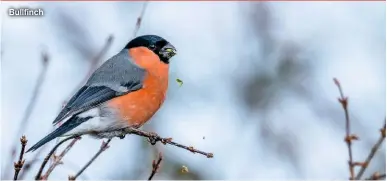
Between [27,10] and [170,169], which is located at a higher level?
[27,10]

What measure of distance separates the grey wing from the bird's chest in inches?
1.2

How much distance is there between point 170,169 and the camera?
5145 mm

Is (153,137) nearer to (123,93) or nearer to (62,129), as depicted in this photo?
(62,129)

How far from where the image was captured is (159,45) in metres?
3.54

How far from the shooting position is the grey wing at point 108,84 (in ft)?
10.8

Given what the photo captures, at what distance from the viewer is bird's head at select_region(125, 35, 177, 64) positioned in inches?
139

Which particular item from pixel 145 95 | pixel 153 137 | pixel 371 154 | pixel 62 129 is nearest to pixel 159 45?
pixel 145 95

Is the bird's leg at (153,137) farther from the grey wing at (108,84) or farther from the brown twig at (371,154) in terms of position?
the brown twig at (371,154)

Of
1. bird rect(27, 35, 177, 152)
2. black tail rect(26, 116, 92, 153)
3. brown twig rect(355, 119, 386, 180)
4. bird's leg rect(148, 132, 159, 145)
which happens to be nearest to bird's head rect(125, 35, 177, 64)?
bird rect(27, 35, 177, 152)

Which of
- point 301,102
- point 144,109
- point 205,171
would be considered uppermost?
point 144,109

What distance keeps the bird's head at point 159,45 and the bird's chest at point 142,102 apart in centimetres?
13

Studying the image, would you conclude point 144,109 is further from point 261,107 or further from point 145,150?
point 261,107

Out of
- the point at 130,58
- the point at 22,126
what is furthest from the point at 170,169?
the point at 22,126

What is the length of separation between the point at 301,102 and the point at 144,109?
11.4 feet
